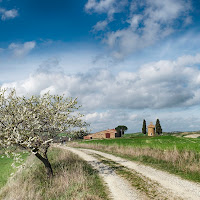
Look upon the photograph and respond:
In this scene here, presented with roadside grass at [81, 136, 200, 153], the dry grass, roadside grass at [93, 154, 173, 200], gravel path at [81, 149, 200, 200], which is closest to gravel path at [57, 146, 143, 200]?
roadside grass at [93, 154, 173, 200]

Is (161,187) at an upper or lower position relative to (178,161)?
lower

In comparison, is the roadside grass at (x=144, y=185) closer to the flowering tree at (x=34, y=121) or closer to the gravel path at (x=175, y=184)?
the gravel path at (x=175, y=184)

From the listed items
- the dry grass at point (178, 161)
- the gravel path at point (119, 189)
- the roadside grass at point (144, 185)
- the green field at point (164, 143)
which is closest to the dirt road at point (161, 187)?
the gravel path at point (119, 189)

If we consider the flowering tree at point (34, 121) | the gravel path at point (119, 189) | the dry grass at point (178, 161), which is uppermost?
the flowering tree at point (34, 121)

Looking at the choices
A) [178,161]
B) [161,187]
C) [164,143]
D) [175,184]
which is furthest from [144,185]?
[164,143]

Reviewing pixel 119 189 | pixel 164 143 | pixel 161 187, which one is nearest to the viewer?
pixel 161 187

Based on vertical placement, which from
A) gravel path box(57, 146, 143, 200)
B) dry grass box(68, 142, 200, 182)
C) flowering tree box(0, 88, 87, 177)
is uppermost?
flowering tree box(0, 88, 87, 177)

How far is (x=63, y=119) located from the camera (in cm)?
1497

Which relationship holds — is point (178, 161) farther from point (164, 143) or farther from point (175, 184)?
point (164, 143)

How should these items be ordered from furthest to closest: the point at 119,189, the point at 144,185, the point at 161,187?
the point at 144,185, the point at 119,189, the point at 161,187

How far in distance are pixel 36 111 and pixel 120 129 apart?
4930 inches

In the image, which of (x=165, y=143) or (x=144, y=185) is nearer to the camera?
(x=144, y=185)

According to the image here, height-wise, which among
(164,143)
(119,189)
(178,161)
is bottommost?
(119,189)

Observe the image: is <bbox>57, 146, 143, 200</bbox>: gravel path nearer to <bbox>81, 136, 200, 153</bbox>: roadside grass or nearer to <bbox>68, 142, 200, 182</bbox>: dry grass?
<bbox>68, 142, 200, 182</bbox>: dry grass
